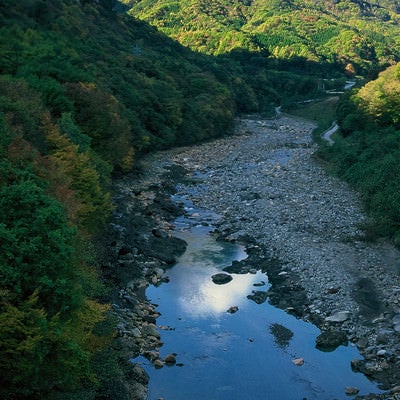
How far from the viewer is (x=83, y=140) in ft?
110

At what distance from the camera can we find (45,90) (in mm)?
36688

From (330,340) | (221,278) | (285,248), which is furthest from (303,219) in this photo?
(330,340)

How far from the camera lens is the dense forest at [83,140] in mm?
13938

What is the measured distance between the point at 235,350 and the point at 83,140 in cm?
1909

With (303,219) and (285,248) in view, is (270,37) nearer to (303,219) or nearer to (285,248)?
(303,219)

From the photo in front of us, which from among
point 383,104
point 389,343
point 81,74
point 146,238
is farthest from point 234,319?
point 383,104

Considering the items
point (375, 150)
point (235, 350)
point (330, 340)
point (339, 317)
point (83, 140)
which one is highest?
point (83, 140)

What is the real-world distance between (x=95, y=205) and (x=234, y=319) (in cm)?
1106

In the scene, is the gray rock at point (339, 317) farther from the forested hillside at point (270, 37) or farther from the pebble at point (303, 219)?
the forested hillside at point (270, 37)

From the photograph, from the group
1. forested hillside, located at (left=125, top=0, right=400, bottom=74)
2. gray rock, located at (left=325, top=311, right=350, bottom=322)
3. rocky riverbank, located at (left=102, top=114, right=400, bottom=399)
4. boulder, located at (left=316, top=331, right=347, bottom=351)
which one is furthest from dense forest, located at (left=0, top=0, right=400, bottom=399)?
forested hillside, located at (left=125, top=0, right=400, bottom=74)

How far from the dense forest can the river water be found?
3.34m

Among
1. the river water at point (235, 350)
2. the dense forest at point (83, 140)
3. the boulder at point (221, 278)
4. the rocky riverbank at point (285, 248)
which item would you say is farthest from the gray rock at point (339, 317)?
the dense forest at point (83, 140)

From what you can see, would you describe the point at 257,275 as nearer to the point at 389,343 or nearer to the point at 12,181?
the point at 389,343

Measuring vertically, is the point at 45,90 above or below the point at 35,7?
below
